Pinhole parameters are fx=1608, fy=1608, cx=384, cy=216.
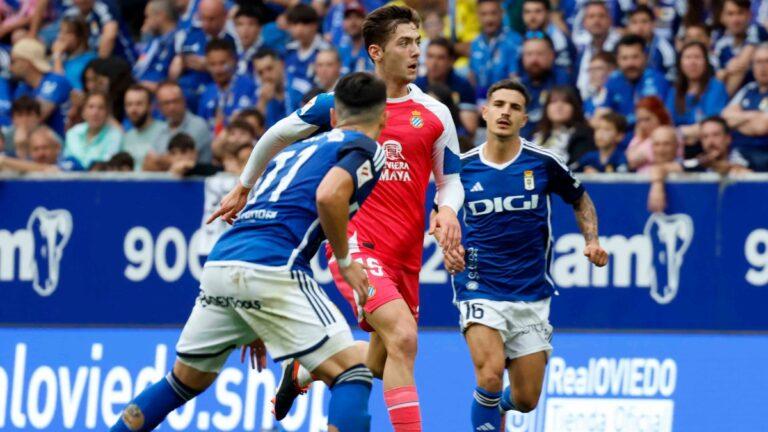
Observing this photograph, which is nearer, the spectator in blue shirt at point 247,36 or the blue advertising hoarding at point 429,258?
the blue advertising hoarding at point 429,258

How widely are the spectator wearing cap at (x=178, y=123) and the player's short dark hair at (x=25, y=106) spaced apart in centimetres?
128

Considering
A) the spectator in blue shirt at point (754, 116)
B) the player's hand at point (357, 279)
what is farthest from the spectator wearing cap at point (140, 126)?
the player's hand at point (357, 279)

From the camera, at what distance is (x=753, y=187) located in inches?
479

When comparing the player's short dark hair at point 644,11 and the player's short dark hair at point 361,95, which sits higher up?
the player's short dark hair at point 644,11

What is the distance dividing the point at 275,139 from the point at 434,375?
295cm

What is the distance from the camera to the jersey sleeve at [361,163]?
25.4 feet

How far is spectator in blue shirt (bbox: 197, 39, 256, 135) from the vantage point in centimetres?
1573

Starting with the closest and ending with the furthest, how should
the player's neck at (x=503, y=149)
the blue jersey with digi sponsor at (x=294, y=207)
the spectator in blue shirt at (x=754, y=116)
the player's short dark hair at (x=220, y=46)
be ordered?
the blue jersey with digi sponsor at (x=294, y=207) → the player's neck at (x=503, y=149) → the spectator in blue shirt at (x=754, y=116) → the player's short dark hair at (x=220, y=46)

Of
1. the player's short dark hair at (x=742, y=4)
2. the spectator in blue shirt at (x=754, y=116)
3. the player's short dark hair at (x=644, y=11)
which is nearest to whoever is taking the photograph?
the spectator in blue shirt at (x=754, y=116)

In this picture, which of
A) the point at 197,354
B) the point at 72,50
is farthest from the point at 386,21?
the point at 72,50

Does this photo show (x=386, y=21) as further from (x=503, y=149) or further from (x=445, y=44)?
(x=445, y=44)

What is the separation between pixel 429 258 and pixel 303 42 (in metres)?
3.57

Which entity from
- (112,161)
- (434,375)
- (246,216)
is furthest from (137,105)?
(246,216)

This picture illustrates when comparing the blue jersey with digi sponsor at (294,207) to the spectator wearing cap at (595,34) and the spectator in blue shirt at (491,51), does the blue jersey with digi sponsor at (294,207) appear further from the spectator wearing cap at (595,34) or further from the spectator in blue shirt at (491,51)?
the spectator wearing cap at (595,34)
